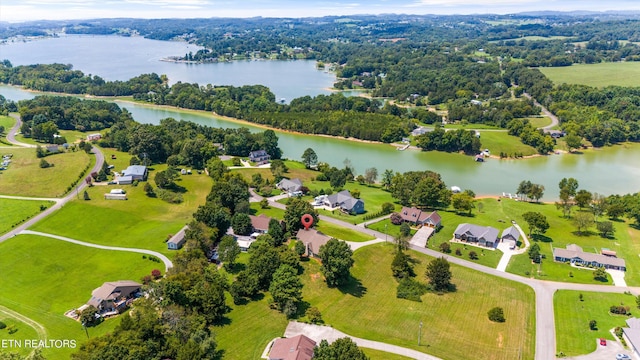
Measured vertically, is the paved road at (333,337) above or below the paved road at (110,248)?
below

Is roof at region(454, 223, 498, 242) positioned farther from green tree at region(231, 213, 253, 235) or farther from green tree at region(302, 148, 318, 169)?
green tree at region(302, 148, 318, 169)

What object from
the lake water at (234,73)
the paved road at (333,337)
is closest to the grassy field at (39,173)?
the paved road at (333,337)

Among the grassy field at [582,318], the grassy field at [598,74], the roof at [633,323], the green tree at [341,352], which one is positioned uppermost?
the grassy field at [598,74]

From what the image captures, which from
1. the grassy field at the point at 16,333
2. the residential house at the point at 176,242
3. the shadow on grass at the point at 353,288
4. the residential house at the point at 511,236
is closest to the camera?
the grassy field at the point at 16,333

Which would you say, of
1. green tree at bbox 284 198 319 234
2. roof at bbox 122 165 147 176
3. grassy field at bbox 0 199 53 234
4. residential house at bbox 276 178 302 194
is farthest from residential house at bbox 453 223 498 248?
grassy field at bbox 0 199 53 234

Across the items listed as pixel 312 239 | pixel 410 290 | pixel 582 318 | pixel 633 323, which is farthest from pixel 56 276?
pixel 633 323

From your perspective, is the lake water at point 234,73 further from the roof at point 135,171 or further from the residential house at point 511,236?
the residential house at point 511,236

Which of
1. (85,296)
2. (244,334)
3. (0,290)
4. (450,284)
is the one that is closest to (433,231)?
(450,284)
